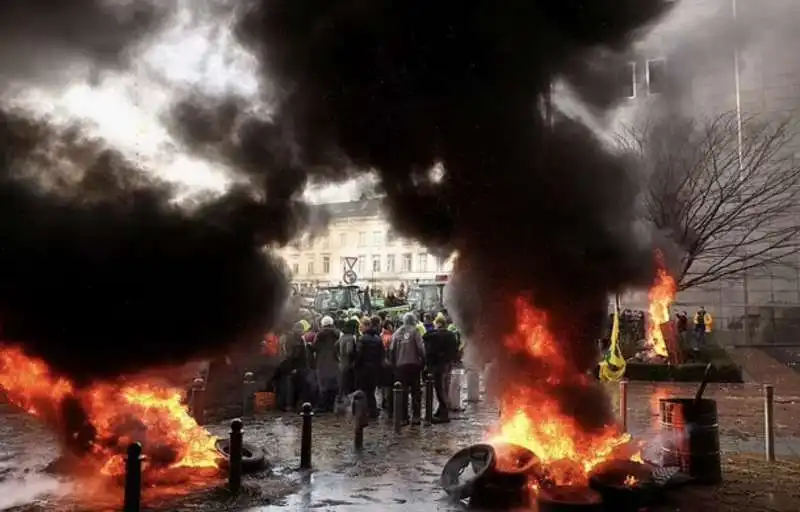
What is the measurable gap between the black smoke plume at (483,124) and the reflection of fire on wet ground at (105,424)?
308cm

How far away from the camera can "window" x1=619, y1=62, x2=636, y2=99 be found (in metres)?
8.13

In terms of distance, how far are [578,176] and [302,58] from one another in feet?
11.4

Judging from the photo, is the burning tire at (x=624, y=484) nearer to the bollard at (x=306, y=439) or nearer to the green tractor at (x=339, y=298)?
the bollard at (x=306, y=439)

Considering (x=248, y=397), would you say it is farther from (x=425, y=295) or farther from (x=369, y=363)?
(x=425, y=295)

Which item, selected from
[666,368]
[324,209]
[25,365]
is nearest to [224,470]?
[25,365]

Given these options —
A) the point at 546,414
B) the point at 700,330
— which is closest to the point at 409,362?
the point at 546,414

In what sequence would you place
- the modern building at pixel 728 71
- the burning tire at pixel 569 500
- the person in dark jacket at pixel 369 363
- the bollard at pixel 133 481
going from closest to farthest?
the bollard at pixel 133 481, the burning tire at pixel 569 500, the modern building at pixel 728 71, the person in dark jacket at pixel 369 363

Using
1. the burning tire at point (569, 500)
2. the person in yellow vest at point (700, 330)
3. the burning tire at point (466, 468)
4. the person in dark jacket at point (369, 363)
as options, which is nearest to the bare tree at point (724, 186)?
the person in yellow vest at point (700, 330)

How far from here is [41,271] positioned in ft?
22.6

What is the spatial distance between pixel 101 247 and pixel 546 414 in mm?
5150


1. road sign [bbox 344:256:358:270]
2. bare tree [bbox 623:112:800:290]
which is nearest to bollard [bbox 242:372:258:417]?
bare tree [bbox 623:112:800:290]

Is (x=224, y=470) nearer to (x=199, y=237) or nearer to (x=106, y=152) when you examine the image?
(x=199, y=237)

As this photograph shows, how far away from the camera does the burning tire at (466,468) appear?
21.5 feet

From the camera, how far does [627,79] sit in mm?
8422
